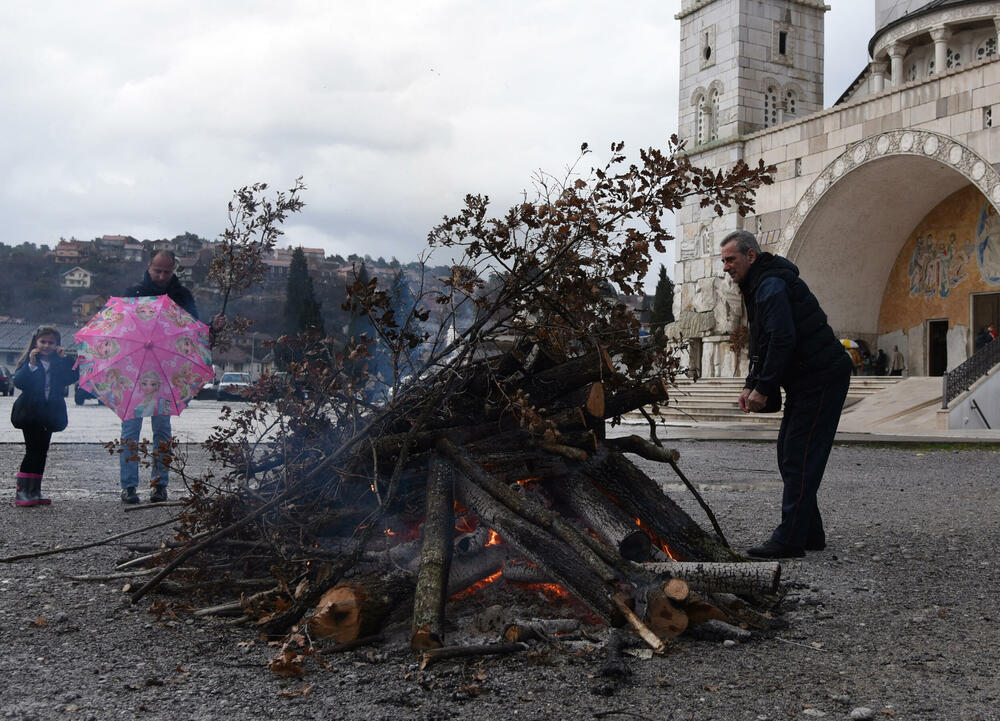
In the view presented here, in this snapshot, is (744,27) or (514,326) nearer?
(514,326)

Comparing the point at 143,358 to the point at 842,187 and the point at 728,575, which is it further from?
the point at 842,187

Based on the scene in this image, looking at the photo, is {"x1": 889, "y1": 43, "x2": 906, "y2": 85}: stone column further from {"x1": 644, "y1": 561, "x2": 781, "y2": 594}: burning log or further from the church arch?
{"x1": 644, "y1": 561, "x2": 781, "y2": 594}: burning log

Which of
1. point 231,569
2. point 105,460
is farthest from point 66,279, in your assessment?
point 231,569

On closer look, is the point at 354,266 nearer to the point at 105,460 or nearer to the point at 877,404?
the point at 105,460

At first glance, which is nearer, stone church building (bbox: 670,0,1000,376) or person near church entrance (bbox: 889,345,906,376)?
stone church building (bbox: 670,0,1000,376)

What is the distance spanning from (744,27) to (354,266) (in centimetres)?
2506

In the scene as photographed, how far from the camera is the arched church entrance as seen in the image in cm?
2314

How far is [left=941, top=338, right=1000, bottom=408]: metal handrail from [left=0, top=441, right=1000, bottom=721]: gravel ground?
13787 mm

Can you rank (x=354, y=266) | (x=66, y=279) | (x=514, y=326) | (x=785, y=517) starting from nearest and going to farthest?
(x=354, y=266) < (x=514, y=326) < (x=785, y=517) < (x=66, y=279)

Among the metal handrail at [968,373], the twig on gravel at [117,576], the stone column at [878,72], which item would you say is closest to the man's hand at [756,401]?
the twig on gravel at [117,576]

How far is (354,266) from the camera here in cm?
361

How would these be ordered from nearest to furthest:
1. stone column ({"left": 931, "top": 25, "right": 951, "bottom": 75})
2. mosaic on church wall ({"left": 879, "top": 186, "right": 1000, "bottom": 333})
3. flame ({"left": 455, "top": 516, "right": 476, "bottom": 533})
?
flame ({"left": 455, "top": 516, "right": 476, "bottom": 533}) → mosaic on church wall ({"left": 879, "top": 186, "right": 1000, "bottom": 333}) → stone column ({"left": 931, "top": 25, "right": 951, "bottom": 75})

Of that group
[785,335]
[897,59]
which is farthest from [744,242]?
[897,59]

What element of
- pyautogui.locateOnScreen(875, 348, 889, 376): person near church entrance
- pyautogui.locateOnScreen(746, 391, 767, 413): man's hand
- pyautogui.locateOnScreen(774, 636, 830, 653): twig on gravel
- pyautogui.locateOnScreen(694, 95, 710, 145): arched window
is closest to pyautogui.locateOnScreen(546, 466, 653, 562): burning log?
pyautogui.locateOnScreen(774, 636, 830, 653): twig on gravel
